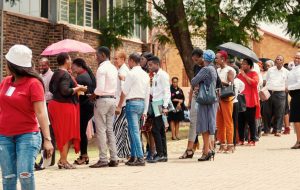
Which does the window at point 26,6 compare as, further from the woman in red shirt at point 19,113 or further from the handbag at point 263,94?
the woman in red shirt at point 19,113

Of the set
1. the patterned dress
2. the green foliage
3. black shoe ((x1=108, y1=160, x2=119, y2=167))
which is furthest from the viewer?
the green foliage

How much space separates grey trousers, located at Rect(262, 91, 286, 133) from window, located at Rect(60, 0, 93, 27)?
29.7 ft

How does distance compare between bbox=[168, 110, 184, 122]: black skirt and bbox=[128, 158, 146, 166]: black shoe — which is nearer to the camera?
bbox=[128, 158, 146, 166]: black shoe

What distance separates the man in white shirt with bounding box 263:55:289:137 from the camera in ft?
76.2

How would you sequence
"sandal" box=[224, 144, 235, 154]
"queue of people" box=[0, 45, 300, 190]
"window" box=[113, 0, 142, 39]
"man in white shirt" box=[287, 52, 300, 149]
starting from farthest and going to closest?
1. "window" box=[113, 0, 142, 39]
2. "man in white shirt" box=[287, 52, 300, 149]
3. "sandal" box=[224, 144, 235, 154]
4. "queue of people" box=[0, 45, 300, 190]

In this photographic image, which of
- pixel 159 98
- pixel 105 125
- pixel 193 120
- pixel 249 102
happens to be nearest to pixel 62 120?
pixel 105 125

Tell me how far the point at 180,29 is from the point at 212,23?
3.32 feet

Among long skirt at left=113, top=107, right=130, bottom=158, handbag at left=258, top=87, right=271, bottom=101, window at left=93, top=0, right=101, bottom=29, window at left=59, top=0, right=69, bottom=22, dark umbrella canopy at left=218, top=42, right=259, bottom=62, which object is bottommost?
long skirt at left=113, top=107, right=130, bottom=158

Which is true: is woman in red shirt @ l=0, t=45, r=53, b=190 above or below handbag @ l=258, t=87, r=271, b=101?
below

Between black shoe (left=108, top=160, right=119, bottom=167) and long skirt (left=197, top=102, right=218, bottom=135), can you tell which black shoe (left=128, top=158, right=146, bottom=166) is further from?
long skirt (left=197, top=102, right=218, bottom=135)

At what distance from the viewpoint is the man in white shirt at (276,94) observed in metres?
23.2

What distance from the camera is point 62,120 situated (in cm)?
1425

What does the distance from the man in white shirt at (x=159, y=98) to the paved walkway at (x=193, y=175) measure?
27 centimetres

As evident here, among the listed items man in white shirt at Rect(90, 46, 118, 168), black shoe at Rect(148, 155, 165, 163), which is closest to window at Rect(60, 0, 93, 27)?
black shoe at Rect(148, 155, 165, 163)
